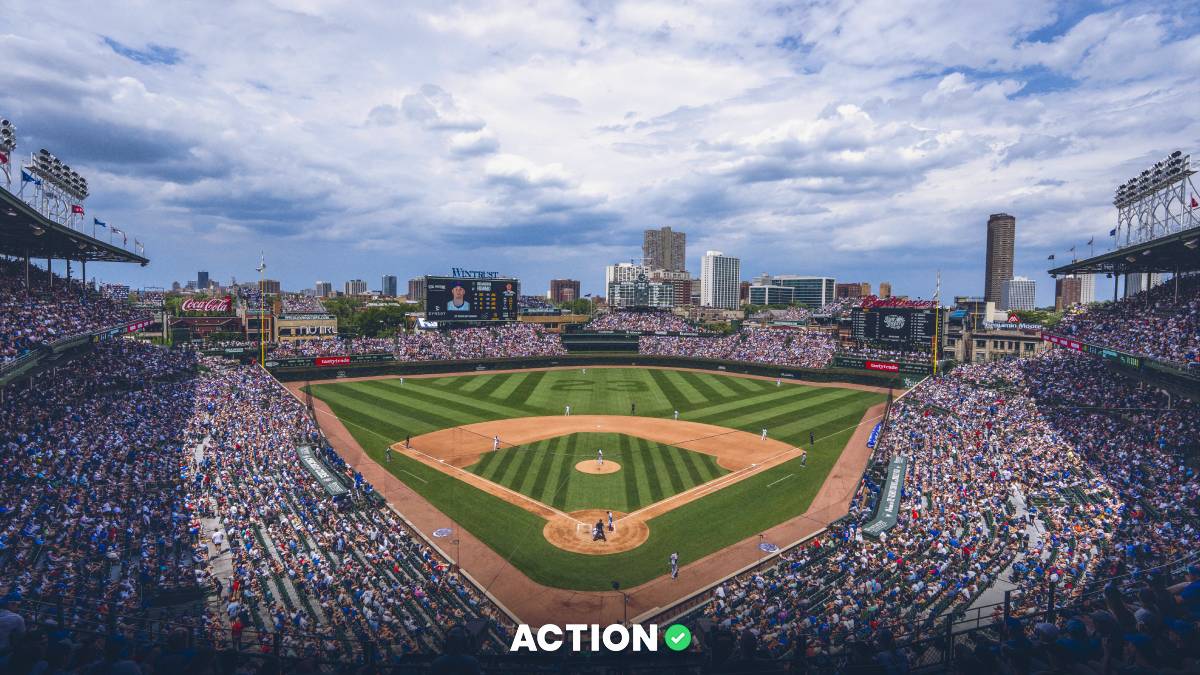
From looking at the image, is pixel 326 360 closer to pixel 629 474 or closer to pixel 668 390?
pixel 668 390

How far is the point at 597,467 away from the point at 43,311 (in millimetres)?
31741

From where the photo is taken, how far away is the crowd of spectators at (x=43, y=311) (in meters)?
27.3

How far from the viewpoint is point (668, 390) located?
55875 millimetres

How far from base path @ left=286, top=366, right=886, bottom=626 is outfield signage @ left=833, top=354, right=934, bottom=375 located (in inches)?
1192

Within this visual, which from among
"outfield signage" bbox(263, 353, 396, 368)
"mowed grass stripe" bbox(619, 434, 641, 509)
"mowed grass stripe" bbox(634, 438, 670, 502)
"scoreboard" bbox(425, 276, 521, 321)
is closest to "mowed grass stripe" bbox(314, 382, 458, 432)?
"outfield signage" bbox(263, 353, 396, 368)

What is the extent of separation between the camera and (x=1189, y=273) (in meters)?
42.5

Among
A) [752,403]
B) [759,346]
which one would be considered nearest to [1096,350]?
[752,403]

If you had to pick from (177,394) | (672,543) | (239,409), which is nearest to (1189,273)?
(672,543)

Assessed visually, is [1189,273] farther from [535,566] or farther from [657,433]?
[535,566]

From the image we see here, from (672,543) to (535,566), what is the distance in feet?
17.5

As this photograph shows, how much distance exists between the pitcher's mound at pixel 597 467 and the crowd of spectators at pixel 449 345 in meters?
36.3

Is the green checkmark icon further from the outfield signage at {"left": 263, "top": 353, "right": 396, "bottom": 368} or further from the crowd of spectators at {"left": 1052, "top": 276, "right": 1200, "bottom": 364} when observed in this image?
the outfield signage at {"left": 263, "top": 353, "right": 396, "bottom": 368}

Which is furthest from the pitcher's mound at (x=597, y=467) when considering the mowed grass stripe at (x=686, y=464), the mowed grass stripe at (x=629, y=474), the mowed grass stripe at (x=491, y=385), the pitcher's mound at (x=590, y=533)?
the mowed grass stripe at (x=491, y=385)

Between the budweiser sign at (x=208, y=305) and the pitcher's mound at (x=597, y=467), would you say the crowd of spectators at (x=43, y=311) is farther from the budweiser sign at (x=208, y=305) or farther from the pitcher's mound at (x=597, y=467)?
the budweiser sign at (x=208, y=305)
